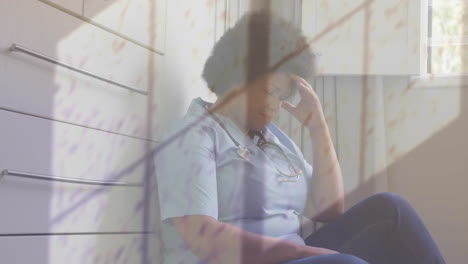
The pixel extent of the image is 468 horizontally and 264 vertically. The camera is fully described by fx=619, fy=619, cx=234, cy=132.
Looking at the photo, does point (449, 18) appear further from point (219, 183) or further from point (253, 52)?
point (219, 183)

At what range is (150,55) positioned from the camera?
130cm

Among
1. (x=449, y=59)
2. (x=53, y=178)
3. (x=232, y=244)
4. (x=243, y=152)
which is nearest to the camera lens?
(x=53, y=178)

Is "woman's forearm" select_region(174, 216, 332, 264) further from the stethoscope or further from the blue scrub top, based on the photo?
the stethoscope

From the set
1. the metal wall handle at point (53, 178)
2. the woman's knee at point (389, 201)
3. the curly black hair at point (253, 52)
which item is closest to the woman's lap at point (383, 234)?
the woman's knee at point (389, 201)

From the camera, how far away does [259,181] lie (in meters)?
1.30

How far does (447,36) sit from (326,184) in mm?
862

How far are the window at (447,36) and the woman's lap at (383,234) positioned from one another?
802mm

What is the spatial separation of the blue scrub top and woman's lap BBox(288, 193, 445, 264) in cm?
11

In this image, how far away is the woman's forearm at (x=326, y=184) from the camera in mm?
1491

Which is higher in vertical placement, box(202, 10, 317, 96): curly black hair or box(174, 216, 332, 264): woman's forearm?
box(202, 10, 317, 96): curly black hair

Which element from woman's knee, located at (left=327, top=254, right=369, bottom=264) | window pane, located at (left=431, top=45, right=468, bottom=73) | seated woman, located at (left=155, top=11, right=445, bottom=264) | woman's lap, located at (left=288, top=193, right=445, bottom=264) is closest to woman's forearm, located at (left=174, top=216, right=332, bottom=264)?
seated woman, located at (left=155, top=11, right=445, bottom=264)

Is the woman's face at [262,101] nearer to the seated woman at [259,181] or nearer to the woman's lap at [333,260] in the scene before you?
the seated woman at [259,181]

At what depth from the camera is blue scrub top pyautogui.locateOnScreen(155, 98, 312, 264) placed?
1167 mm

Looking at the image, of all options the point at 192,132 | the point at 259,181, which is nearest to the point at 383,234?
the point at 259,181
